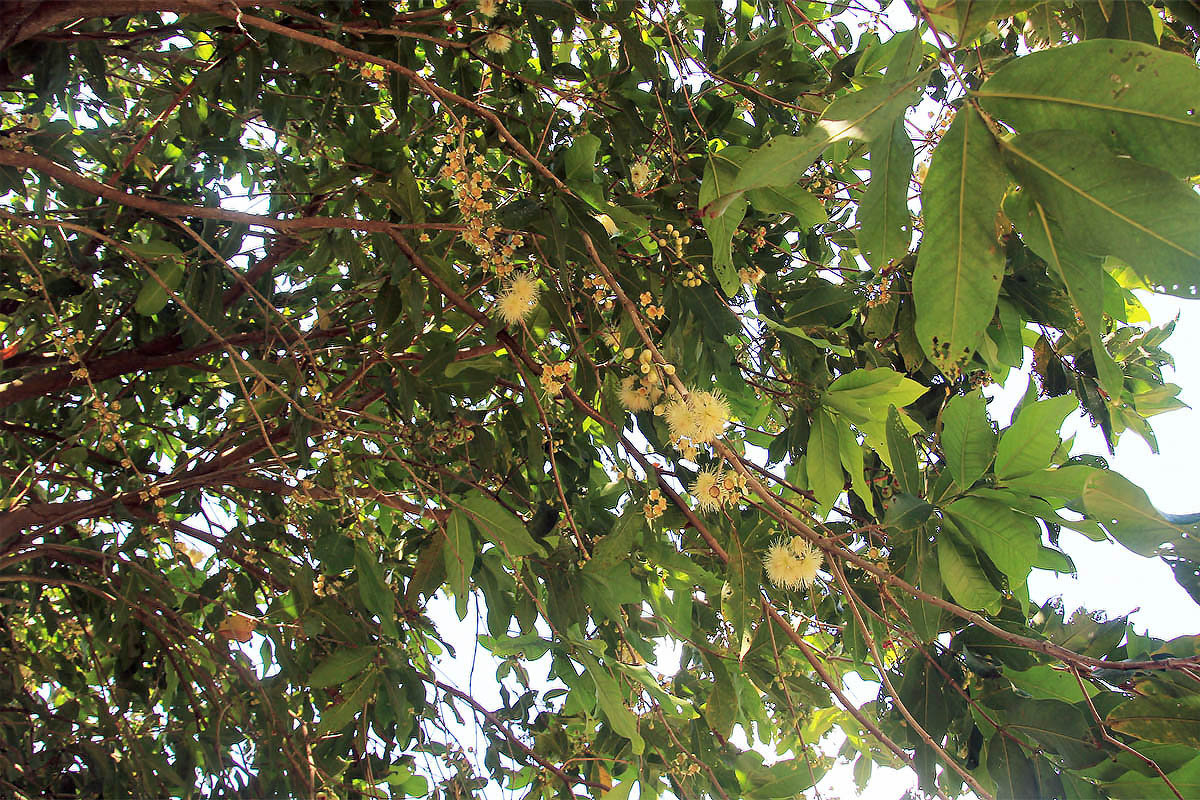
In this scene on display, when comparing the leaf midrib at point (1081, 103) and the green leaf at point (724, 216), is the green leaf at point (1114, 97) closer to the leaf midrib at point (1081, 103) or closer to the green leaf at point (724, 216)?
the leaf midrib at point (1081, 103)

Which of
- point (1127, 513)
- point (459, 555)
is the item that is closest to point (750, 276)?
point (459, 555)

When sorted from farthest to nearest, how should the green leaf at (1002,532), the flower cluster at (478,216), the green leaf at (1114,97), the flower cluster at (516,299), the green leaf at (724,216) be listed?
the flower cluster at (516,299) < the flower cluster at (478,216) < the green leaf at (1002,532) < the green leaf at (724,216) < the green leaf at (1114,97)

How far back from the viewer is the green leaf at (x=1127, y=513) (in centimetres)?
91

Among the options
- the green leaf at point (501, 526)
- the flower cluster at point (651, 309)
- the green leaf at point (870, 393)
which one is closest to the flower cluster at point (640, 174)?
the flower cluster at point (651, 309)

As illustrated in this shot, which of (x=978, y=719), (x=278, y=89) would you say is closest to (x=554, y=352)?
(x=278, y=89)

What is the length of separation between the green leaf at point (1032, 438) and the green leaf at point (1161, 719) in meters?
0.35

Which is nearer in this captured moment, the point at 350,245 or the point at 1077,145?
the point at 1077,145

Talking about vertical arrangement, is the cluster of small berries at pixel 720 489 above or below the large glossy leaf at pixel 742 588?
above

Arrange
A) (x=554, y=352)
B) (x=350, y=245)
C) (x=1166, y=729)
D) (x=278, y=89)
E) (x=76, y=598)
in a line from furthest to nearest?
(x=76, y=598), (x=554, y=352), (x=278, y=89), (x=350, y=245), (x=1166, y=729)

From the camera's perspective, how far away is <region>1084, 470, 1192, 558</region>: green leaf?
2.98 ft

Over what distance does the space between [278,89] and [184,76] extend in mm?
587

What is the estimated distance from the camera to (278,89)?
6.95 ft

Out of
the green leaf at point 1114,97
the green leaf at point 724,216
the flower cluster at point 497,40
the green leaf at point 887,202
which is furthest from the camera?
the flower cluster at point 497,40

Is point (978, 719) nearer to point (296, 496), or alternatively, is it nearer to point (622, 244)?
point (622, 244)
